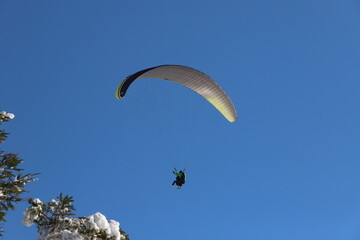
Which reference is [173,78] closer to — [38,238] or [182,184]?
[182,184]

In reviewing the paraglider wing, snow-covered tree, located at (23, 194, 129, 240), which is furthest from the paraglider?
snow-covered tree, located at (23, 194, 129, 240)

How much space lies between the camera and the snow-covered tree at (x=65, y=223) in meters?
13.8

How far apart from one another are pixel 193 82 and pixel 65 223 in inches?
447

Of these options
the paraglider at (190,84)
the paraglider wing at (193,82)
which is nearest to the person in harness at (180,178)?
the paraglider at (190,84)

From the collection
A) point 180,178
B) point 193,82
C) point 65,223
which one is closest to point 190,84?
point 193,82

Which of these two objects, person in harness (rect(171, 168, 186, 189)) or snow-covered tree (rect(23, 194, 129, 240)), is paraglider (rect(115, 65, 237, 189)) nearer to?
person in harness (rect(171, 168, 186, 189))

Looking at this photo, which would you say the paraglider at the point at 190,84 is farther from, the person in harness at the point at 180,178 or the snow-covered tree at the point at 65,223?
the snow-covered tree at the point at 65,223

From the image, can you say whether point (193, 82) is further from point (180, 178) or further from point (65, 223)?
point (65, 223)

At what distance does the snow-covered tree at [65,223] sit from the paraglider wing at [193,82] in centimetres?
731

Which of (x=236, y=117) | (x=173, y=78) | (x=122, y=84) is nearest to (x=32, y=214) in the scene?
(x=122, y=84)

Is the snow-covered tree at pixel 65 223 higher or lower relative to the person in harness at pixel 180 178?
lower

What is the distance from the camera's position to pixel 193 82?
22469 mm

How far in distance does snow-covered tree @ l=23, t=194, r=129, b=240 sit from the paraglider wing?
24.0ft

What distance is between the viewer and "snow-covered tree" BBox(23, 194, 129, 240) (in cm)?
1380
